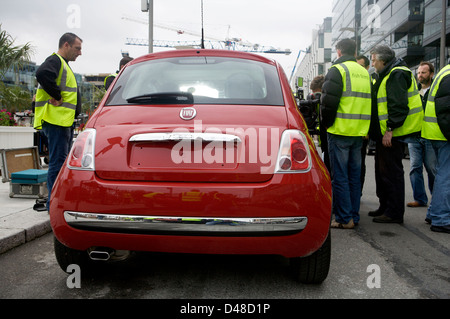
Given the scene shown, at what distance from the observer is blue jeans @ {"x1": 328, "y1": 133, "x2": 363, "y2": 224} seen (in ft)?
14.9

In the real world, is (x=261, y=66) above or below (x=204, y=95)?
above

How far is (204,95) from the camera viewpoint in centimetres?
273

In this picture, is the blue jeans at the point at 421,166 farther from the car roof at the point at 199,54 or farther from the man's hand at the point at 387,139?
the car roof at the point at 199,54

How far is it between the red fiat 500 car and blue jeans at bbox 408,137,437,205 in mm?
3768

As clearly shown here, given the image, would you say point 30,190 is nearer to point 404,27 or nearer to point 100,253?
point 100,253

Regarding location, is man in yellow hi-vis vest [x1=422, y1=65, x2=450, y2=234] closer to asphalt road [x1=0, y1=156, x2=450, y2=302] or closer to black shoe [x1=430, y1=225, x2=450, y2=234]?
black shoe [x1=430, y1=225, x2=450, y2=234]

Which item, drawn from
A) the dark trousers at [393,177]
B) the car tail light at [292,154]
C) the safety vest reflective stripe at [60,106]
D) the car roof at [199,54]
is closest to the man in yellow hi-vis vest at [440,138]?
the dark trousers at [393,177]

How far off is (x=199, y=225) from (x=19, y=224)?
2.61 metres

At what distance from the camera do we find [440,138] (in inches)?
186

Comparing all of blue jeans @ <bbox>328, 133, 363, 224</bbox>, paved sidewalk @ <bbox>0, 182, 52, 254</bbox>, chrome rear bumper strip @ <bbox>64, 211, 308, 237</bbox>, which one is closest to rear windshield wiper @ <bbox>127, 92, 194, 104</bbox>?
chrome rear bumper strip @ <bbox>64, 211, 308, 237</bbox>

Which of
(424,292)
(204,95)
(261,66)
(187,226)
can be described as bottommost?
(424,292)
